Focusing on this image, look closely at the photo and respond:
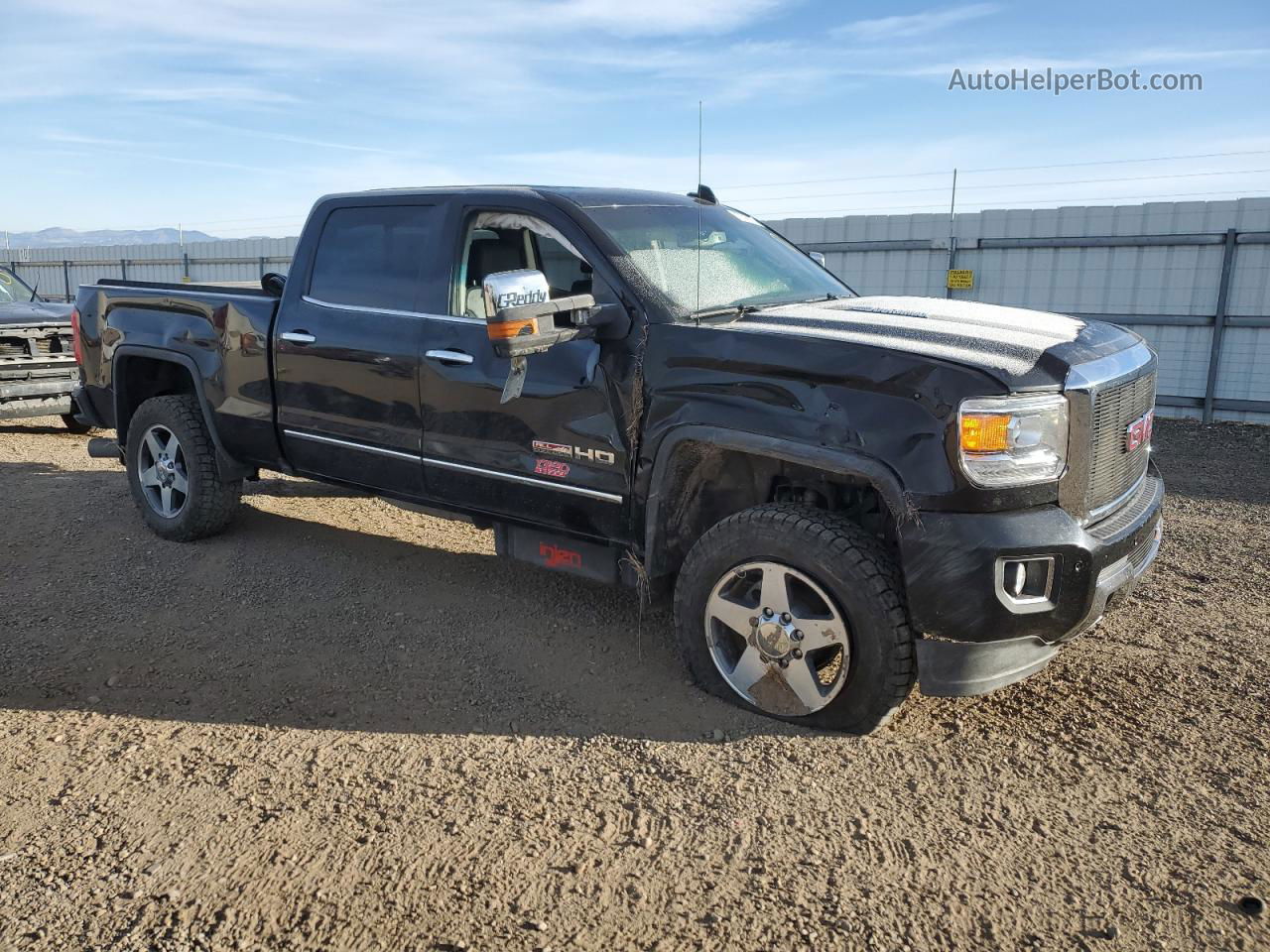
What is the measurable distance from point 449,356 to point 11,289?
8470 mm

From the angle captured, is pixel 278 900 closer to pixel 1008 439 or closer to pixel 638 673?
pixel 638 673

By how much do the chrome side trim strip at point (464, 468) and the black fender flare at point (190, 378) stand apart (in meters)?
0.65

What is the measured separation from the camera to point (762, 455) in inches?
140

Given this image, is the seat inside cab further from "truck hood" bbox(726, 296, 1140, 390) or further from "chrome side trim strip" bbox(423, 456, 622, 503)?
"truck hood" bbox(726, 296, 1140, 390)

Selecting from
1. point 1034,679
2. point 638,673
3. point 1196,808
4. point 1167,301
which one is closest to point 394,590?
point 638,673

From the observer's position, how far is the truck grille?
132 inches

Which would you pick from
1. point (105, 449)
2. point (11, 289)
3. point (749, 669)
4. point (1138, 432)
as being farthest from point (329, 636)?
point (11, 289)

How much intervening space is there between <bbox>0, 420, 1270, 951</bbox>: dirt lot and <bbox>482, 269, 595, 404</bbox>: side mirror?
1.41 meters

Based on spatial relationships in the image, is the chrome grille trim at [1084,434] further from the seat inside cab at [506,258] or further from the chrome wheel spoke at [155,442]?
the chrome wheel spoke at [155,442]

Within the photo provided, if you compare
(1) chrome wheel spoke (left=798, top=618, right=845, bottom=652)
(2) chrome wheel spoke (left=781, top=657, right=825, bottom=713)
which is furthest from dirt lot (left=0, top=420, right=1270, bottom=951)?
(1) chrome wheel spoke (left=798, top=618, right=845, bottom=652)

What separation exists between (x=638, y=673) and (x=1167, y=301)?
9.33 meters

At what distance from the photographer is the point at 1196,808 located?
3.12 meters

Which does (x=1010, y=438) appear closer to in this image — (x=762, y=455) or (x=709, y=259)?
(x=762, y=455)

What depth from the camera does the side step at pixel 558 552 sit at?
4164 millimetres
